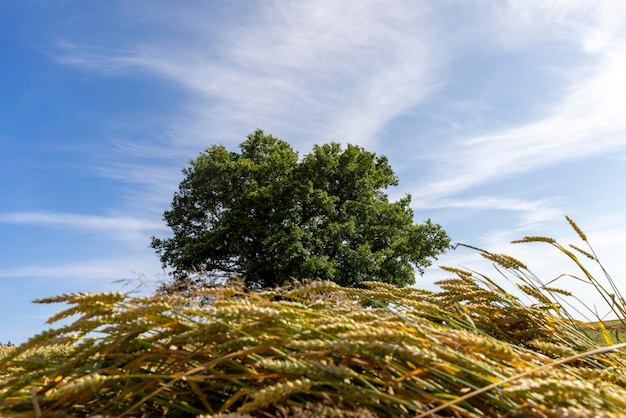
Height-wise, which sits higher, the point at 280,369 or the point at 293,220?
the point at 293,220

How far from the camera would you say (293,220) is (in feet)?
82.6

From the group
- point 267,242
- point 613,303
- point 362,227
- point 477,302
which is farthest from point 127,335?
point 362,227

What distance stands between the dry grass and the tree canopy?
2114cm

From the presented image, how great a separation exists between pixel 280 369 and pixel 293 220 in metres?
23.9

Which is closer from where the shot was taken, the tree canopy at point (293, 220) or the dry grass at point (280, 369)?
the dry grass at point (280, 369)

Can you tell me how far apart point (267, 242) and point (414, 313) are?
22226 mm

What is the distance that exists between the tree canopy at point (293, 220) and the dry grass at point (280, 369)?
2114cm

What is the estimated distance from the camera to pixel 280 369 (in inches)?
52.4

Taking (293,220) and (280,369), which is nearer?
(280,369)

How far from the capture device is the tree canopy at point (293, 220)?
2456cm

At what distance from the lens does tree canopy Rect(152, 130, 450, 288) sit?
80.6ft

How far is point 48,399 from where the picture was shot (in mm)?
1581

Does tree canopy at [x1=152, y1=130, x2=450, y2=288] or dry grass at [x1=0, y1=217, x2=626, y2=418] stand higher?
tree canopy at [x1=152, y1=130, x2=450, y2=288]

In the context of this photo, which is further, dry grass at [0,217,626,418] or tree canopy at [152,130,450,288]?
tree canopy at [152,130,450,288]
